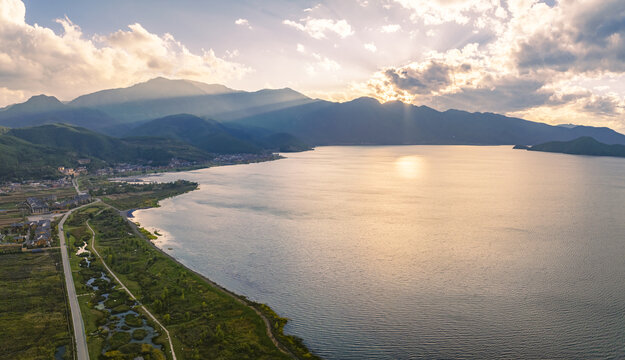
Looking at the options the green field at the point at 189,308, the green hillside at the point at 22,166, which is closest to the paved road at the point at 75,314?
the green field at the point at 189,308

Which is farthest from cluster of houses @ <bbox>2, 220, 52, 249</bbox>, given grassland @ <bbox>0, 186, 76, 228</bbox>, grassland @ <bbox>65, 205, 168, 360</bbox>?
grassland @ <bbox>65, 205, 168, 360</bbox>

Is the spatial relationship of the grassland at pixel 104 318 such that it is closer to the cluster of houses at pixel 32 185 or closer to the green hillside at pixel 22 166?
the cluster of houses at pixel 32 185

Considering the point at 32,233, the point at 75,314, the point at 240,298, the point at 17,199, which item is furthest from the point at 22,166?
the point at 240,298

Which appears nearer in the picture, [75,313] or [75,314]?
[75,314]

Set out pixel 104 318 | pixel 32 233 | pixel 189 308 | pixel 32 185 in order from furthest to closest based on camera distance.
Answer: pixel 32 185
pixel 32 233
pixel 189 308
pixel 104 318

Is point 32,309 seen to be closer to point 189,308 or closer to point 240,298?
point 189,308

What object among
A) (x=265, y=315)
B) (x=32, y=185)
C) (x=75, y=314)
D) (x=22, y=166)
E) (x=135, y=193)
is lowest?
(x=265, y=315)
